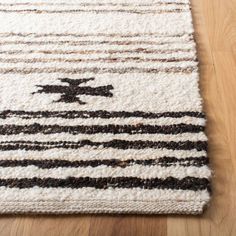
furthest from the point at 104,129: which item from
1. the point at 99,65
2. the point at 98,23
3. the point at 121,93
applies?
the point at 98,23

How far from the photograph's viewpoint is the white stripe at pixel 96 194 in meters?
0.72

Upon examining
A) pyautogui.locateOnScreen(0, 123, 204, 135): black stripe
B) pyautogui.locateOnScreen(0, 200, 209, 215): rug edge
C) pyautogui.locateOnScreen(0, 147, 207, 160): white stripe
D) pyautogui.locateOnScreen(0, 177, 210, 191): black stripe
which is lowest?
pyautogui.locateOnScreen(0, 200, 209, 215): rug edge

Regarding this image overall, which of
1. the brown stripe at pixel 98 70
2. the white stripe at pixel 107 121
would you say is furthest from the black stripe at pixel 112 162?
the brown stripe at pixel 98 70

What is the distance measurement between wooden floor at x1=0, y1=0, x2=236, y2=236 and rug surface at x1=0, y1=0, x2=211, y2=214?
22 mm

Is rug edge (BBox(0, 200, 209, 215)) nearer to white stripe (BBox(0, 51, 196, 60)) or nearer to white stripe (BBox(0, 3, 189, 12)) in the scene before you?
white stripe (BBox(0, 51, 196, 60))

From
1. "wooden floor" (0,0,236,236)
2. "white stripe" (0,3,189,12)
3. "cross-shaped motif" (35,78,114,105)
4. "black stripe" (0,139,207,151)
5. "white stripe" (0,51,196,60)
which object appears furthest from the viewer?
"white stripe" (0,3,189,12)

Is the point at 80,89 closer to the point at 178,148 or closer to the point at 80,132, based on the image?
the point at 80,132

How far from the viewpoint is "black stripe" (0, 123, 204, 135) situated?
84 cm

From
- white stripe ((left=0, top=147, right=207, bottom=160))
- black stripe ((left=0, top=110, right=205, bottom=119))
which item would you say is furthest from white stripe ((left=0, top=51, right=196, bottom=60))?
white stripe ((left=0, top=147, right=207, bottom=160))

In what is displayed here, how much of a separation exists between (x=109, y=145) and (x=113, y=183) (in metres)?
0.10

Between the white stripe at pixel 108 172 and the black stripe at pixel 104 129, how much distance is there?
0.33 ft

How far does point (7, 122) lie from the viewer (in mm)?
867

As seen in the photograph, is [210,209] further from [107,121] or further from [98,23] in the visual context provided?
[98,23]

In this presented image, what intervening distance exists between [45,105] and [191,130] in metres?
0.37
